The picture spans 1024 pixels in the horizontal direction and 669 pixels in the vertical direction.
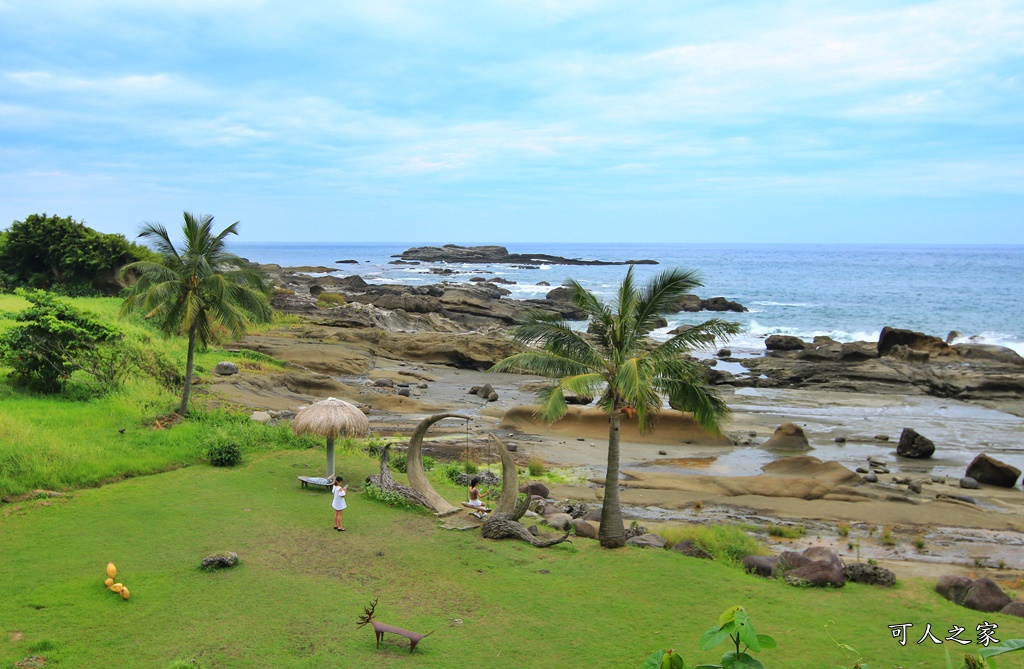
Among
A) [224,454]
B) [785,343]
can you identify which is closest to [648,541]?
[224,454]

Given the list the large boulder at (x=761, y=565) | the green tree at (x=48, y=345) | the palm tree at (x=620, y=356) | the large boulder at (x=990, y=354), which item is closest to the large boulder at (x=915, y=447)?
the large boulder at (x=761, y=565)

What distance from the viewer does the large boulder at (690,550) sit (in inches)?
623

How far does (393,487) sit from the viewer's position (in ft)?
58.6

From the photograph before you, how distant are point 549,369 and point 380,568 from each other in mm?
4934

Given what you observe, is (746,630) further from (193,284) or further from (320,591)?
(193,284)

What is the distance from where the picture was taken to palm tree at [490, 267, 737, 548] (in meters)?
15.0

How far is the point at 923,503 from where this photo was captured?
2122 cm

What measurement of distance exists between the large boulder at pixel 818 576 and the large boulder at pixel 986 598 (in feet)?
6.77

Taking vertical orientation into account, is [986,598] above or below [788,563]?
above

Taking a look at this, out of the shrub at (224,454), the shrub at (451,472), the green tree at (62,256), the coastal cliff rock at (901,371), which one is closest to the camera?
the shrub at (224,454)

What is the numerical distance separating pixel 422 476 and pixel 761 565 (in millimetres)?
7674

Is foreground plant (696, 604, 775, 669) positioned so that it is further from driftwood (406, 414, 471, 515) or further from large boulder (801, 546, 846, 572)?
driftwood (406, 414, 471, 515)

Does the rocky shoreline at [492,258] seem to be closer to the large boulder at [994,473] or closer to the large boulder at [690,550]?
the large boulder at [994,473]

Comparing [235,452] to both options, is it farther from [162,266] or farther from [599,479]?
[599,479]
